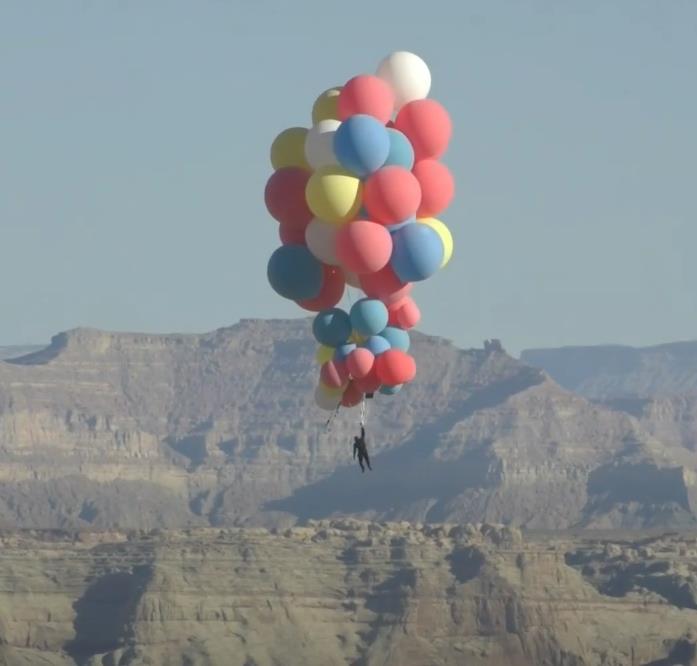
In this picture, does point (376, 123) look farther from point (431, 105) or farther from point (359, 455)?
point (359, 455)

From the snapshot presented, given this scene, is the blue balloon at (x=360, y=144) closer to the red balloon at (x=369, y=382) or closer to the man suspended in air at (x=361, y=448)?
the red balloon at (x=369, y=382)

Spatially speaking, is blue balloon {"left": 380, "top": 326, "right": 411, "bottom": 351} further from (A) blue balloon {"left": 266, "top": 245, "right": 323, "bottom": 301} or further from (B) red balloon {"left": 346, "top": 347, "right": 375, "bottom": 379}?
(A) blue balloon {"left": 266, "top": 245, "right": 323, "bottom": 301}

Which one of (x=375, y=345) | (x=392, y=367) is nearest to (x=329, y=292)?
(x=375, y=345)

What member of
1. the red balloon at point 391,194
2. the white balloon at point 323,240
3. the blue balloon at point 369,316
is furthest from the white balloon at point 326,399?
the red balloon at point 391,194

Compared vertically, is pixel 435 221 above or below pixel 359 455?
above

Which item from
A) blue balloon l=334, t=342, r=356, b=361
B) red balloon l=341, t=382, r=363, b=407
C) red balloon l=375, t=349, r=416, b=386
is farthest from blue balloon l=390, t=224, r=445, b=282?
red balloon l=341, t=382, r=363, b=407

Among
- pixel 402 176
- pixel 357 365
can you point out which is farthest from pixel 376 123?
pixel 357 365

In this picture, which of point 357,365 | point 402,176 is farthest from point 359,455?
point 402,176
